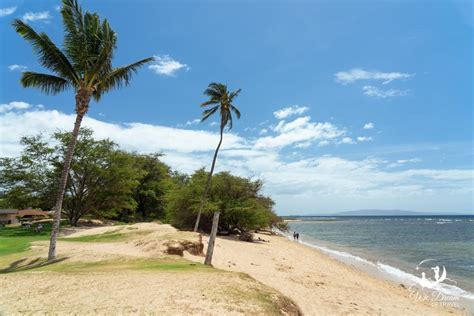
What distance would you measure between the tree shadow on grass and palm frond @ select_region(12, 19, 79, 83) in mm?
8180

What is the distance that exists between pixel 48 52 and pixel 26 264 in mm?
9480

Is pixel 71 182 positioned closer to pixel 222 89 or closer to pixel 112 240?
pixel 112 240

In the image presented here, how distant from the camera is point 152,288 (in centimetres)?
848

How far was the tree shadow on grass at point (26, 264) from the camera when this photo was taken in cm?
1352

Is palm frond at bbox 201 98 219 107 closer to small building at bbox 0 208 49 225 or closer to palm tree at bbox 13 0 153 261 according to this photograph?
palm tree at bbox 13 0 153 261

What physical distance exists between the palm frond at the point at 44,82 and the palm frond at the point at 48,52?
1.19 feet

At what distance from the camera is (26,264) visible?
14531mm

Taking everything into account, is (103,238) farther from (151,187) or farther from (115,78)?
(151,187)

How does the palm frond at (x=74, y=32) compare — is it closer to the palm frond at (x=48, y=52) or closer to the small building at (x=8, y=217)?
the palm frond at (x=48, y=52)

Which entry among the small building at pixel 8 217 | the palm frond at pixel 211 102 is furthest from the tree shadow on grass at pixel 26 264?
the small building at pixel 8 217

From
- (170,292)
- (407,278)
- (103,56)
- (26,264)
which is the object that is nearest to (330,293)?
(170,292)

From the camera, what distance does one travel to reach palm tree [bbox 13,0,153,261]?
47.8ft

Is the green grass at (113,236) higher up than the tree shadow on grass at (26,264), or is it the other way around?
the green grass at (113,236)

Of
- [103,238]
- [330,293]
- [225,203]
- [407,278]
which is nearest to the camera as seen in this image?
[330,293]
